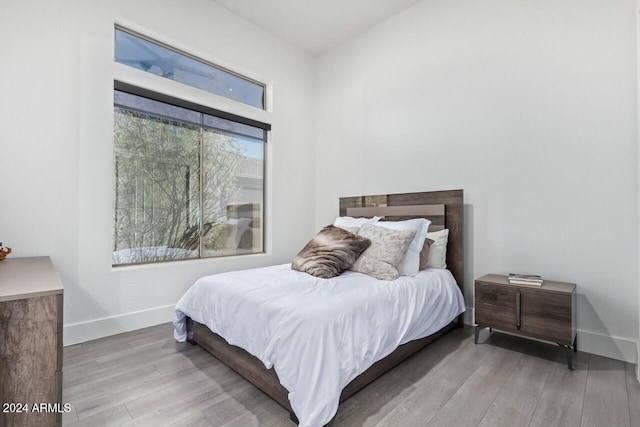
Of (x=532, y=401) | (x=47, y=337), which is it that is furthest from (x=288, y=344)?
(x=532, y=401)

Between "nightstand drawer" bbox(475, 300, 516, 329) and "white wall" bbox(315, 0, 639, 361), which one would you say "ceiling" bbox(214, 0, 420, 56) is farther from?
"nightstand drawer" bbox(475, 300, 516, 329)

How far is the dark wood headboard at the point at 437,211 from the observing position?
287 cm

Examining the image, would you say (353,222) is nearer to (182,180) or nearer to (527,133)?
(527,133)

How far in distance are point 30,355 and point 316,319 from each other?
3.80 ft

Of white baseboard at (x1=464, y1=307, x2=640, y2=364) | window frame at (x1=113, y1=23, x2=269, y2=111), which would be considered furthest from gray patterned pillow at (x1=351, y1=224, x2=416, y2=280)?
window frame at (x1=113, y1=23, x2=269, y2=111)

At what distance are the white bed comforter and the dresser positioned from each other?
2.72 ft

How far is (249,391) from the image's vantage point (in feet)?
5.72

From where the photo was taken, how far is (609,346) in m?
2.20

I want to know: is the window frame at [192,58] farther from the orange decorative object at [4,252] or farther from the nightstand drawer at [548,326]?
the nightstand drawer at [548,326]

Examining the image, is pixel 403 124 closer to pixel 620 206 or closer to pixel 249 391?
pixel 620 206

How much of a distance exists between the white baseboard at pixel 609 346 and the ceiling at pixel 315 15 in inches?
137

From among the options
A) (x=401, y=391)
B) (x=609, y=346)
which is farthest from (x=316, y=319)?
(x=609, y=346)

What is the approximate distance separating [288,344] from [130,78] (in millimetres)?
2658

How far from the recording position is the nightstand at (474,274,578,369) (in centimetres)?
202
